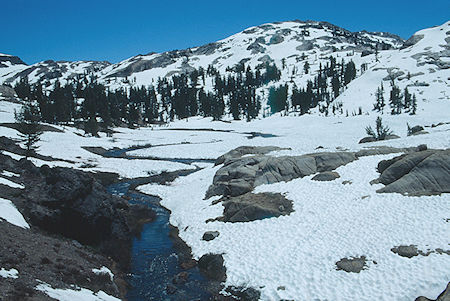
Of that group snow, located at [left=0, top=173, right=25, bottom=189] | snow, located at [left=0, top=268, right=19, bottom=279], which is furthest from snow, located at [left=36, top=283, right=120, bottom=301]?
snow, located at [left=0, top=173, right=25, bottom=189]

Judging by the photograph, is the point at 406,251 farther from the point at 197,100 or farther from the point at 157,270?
the point at 197,100

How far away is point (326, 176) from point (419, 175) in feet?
23.2

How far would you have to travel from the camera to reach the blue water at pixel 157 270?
49.5ft

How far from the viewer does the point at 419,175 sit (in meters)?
21.3

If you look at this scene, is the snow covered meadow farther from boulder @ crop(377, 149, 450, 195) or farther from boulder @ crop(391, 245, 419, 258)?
boulder @ crop(377, 149, 450, 195)

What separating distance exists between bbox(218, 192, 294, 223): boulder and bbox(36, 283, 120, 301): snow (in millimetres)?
10909

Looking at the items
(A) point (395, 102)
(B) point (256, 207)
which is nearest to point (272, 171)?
(B) point (256, 207)

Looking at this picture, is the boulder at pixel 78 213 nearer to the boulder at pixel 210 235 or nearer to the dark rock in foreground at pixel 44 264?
the dark rock in foreground at pixel 44 264

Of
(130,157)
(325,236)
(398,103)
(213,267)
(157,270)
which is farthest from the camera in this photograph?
(398,103)

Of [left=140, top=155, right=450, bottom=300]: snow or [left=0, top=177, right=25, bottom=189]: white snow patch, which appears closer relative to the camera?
[left=140, top=155, right=450, bottom=300]: snow

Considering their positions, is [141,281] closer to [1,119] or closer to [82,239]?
[82,239]

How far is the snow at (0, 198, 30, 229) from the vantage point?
57.0 ft

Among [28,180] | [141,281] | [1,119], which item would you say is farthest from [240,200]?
[1,119]

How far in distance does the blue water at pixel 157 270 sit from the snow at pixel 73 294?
77.8 inches
